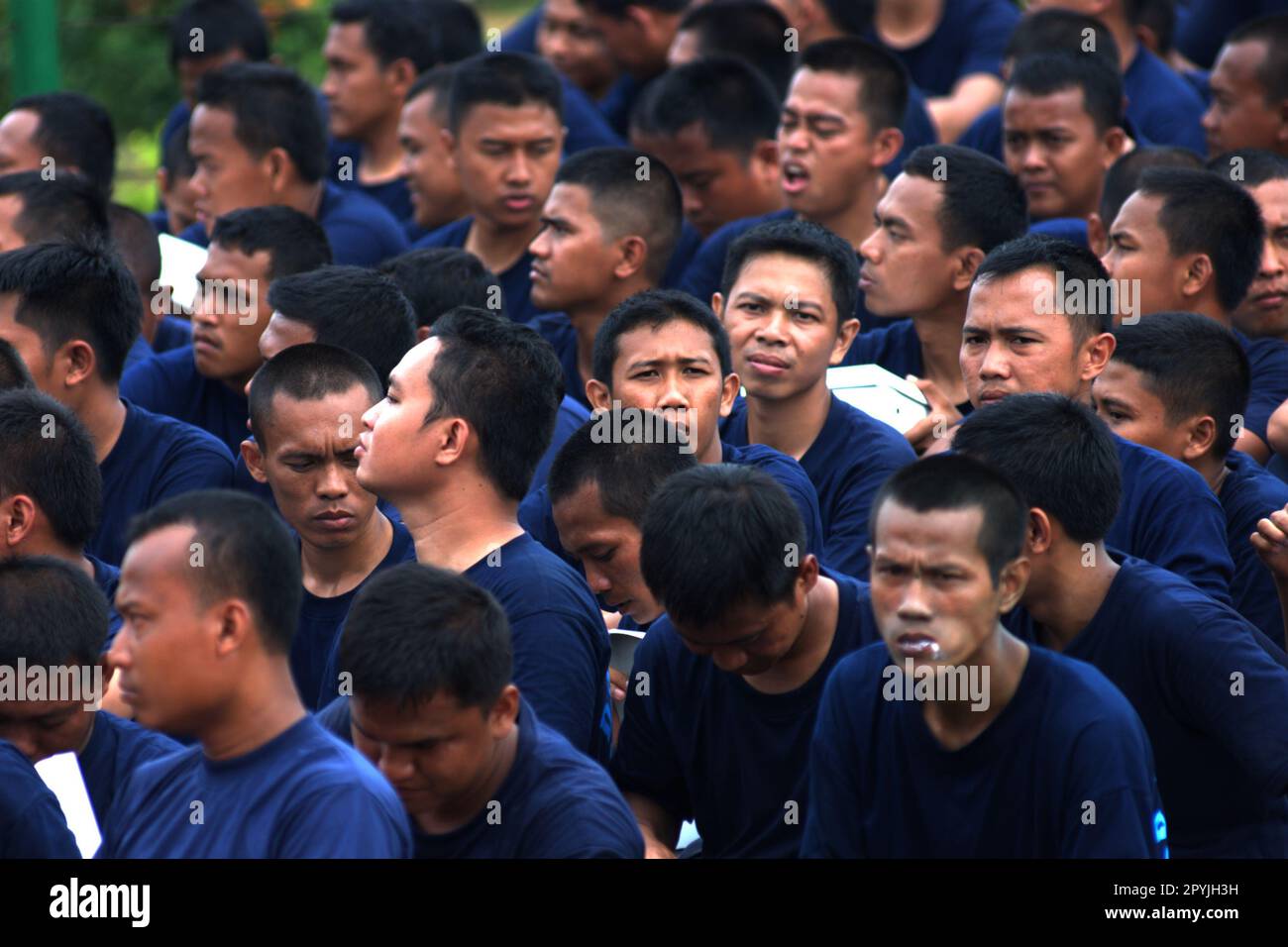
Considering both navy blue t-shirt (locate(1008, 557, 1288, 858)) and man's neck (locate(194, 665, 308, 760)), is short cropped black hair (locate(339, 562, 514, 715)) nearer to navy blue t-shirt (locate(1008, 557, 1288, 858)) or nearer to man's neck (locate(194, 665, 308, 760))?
man's neck (locate(194, 665, 308, 760))

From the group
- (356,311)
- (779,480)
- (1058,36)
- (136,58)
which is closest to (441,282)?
(356,311)

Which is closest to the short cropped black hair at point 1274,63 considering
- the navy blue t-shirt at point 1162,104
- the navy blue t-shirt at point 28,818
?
the navy blue t-shirt at point 1162,104

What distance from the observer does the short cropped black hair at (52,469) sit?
413 cm

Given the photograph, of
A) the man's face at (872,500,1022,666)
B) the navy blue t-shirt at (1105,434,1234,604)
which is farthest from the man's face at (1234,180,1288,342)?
the man's face at (872,500,1022,666)

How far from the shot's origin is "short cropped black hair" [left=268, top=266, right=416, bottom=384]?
200 inches

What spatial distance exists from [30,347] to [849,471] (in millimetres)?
2124

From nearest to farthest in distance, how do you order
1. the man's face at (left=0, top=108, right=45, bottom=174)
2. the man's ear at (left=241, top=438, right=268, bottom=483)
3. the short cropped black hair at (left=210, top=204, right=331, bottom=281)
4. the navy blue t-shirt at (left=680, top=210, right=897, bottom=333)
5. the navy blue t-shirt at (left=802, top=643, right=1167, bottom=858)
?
the navy blue t-shirt at (left=802, top=643, right=1167, bottom=858) → the man's ear at (left=241, top=438, right=268, bottom=483) → the short cropped black hair at (left=210, top=204, right=331, bottom=281) → the navy blue t-shirt at (left=680, top=210, right=897, bottom=333) → the man's face at (left=0, top=108, right=45, bottom=174)

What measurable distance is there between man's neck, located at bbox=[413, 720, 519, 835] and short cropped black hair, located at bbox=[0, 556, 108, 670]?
2.56 feet

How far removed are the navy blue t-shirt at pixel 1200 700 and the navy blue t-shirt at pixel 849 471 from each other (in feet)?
3.21

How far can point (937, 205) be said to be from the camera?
5797mm

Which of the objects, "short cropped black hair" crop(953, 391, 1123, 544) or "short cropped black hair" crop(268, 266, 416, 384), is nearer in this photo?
"short cropped black hair" crop(953, 391, 1123, 544)

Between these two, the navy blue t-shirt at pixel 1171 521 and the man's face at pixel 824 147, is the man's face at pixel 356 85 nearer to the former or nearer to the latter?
the man's face at pixel 824 147

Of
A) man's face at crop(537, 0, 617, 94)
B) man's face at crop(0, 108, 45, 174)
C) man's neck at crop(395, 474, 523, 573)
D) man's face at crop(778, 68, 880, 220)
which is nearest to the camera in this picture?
man's neck at crop(395, 474, 523, 573)

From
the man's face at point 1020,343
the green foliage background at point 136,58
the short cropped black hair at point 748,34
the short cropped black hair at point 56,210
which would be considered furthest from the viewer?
the green foliage background at point 136,58
